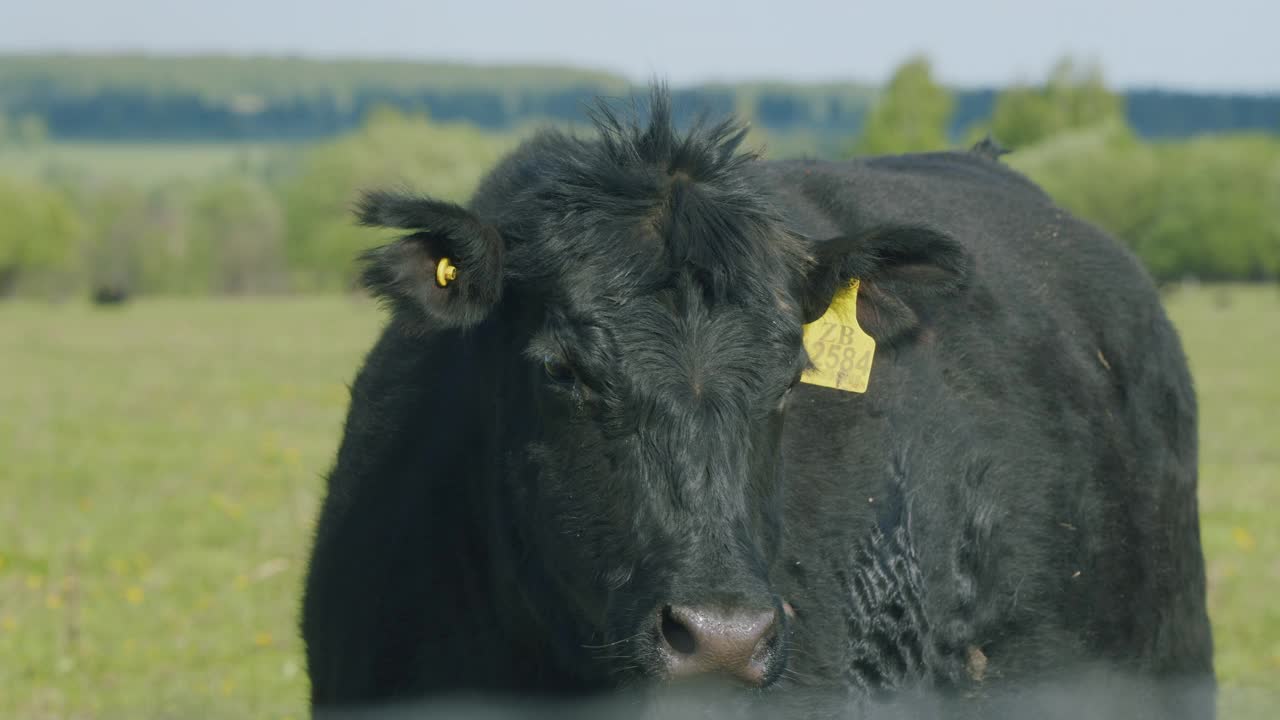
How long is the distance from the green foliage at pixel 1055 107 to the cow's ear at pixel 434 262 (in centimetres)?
9809

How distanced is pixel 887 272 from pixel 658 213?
0.92 metres

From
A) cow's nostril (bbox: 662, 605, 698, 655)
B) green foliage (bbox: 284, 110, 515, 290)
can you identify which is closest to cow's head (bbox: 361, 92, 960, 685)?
cow's nostril (bbox: 662, 605, 698, 655)

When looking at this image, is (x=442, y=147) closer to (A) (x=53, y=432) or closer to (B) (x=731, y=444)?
(A) (x=53, y=432)

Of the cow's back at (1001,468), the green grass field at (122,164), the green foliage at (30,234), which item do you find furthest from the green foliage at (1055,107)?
the green grass field at (122,164)

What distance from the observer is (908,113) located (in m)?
82.1

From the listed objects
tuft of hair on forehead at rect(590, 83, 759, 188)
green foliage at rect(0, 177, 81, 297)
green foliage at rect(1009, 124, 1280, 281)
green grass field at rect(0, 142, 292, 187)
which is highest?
tuft of hair on forehead at rect(590, 83, 759, 188)

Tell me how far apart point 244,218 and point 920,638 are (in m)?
106

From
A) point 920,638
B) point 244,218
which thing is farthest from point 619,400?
point 244,218

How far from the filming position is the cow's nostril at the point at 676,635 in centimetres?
347

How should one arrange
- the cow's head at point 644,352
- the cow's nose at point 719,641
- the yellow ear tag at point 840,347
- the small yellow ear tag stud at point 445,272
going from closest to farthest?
the cow's nose at point 719,641, the cow's head at point 644,352, the small yellow ear tag stud at point 445,272, the yellow ear tag at point 840,347

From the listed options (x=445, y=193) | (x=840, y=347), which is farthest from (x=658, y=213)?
(x=445, y=193)

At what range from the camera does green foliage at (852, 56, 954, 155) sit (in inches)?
3221

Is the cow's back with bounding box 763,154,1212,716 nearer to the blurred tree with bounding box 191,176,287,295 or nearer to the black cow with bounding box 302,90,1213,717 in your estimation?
the black cow with bounding box 302,90,1213,717

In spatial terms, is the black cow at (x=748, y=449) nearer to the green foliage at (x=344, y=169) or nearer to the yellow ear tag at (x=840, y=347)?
the yellow ear tag at (x=840, y=347)
